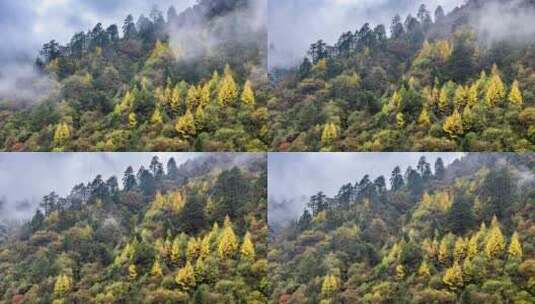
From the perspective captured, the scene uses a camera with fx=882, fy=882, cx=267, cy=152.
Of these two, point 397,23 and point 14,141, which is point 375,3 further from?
point 14,141

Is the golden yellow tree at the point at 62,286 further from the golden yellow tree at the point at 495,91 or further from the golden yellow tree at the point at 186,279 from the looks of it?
the golden yellow tree at the point at 495,91

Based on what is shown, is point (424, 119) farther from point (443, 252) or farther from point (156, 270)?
point (156, 270)

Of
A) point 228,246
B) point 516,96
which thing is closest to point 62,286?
point 228,246

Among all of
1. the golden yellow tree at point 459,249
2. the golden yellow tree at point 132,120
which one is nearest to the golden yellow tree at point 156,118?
the golden yellow tree at point 132,120

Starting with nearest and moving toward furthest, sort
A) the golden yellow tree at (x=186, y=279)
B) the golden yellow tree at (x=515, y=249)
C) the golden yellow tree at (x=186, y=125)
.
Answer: the golden yellow tree at (x=515, y=249) → the golden yellow tree at (x=186, y=279) → the golden yellow tree at (x=186, y=125)

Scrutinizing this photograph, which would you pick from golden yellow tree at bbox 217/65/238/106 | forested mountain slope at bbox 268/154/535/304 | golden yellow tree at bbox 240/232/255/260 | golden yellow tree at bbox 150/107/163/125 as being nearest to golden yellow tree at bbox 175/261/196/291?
golden yellow tree at bbox 240/232/255/260

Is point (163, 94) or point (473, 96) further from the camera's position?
point (163, 94)

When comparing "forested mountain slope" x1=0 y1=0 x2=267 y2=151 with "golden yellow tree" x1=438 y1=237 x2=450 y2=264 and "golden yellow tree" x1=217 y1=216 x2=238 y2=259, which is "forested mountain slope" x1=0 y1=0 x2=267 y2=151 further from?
"golden yellow tree" x1=438 y1=237 x2=450 y2=264
